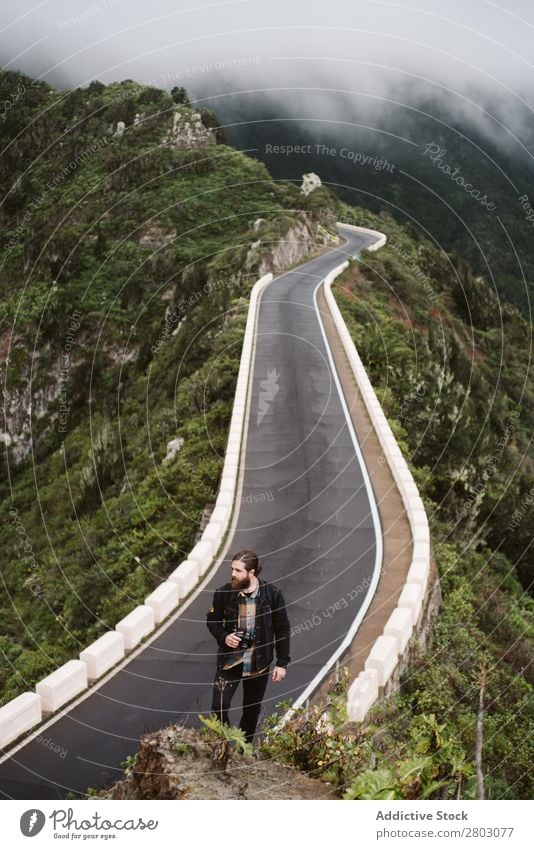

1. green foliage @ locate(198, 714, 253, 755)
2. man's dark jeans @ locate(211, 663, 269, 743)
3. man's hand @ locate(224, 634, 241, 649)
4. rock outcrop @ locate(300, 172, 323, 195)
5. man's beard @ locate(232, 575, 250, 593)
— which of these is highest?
rock outcrop @ locate(300, 172, 323, 195)

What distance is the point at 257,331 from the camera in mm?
32781

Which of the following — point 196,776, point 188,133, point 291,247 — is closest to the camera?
point 196,776

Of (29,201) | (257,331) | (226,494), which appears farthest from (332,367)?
(29,201)

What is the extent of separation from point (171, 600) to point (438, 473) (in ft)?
38.1

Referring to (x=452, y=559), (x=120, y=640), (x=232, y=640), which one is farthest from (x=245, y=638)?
(x=452, y=559)

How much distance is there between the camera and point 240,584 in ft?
27.6

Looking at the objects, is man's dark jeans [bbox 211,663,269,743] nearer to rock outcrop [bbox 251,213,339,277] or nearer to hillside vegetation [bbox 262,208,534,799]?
hillside vegetation [bbox 262,208,534,799]

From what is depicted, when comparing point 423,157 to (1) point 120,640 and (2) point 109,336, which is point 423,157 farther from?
(1) point 120,640

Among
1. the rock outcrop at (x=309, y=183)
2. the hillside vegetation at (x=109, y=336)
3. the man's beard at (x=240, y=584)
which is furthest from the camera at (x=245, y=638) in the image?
the rock outcrop at (x=309, y=183)

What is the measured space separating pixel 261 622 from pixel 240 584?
0.44 metres

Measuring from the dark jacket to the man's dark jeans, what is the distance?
16cm

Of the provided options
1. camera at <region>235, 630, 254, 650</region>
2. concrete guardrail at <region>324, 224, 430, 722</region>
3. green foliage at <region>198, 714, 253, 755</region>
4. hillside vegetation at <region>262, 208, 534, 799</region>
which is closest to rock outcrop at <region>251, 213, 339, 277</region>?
hillside vegetation at <region>262, 208, 534, 799</region>

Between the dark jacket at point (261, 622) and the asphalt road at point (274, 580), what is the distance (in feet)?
5.26

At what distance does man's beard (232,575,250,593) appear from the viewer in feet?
27.5
